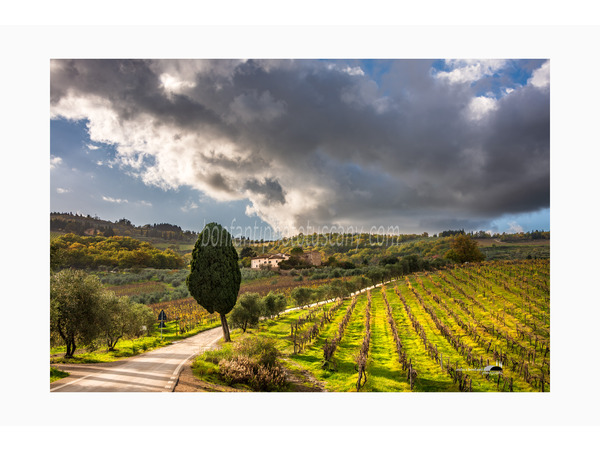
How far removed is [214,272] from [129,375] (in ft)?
15.4

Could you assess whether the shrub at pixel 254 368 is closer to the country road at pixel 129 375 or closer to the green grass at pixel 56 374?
the country road at pixel 129 375

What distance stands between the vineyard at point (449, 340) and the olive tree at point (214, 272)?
10.5 feet

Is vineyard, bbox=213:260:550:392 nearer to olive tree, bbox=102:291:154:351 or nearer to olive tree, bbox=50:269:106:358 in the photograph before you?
olive tree, bbox=102:291:154:351

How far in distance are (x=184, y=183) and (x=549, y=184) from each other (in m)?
13.5

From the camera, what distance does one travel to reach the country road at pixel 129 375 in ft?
24.2

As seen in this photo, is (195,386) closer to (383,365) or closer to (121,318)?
(383,365)

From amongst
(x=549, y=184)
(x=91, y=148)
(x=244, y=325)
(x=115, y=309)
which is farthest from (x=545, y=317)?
(x=91, y=148)

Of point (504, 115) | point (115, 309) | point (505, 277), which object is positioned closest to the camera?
point (504, 115)

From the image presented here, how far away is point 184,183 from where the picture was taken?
1134cm

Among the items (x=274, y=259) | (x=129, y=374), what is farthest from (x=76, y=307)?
(x=274, y=259)

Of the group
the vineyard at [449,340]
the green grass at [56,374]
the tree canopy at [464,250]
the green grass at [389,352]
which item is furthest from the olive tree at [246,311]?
the tree canopy at [464,250]

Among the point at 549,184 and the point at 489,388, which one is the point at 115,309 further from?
the point at 549,184

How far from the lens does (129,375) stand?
8.11 meters

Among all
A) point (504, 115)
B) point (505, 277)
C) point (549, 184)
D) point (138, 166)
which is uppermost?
point (504, 115)
